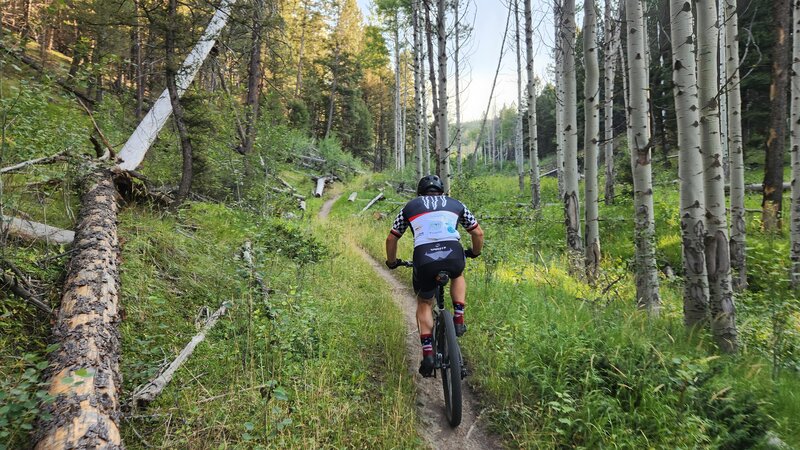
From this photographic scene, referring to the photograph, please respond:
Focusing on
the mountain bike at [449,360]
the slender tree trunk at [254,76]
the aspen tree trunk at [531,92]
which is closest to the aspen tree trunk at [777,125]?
the aspen tree trunk at [531,92]

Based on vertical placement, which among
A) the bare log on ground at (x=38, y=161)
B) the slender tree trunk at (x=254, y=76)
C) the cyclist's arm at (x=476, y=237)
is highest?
the slender tree trunk at (x=254, y=76)

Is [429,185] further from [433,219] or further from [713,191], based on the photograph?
[713,191]

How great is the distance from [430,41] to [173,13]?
18.1ft

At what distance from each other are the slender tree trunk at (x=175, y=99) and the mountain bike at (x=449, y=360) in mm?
5308

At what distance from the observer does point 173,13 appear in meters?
6.20

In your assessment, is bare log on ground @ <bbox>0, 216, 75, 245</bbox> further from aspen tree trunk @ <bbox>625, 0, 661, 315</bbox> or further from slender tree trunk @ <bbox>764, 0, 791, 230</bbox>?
slender tree trunk @ <bbox>764, 0, 791, 230</bbox>

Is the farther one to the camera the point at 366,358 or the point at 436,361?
the point at 366,358

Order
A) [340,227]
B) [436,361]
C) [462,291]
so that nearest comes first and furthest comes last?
[436,361] < [462,291] < [340,227]

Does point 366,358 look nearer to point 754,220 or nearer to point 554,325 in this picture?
point 554,325

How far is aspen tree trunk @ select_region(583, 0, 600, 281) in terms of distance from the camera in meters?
6.61

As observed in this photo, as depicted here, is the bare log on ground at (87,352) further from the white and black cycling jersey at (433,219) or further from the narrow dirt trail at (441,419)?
the white and black cycling jersey at (433,219)

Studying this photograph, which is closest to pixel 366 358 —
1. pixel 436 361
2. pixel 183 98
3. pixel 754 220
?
pixel 436 361

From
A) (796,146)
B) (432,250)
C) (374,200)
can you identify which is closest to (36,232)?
(432,250)

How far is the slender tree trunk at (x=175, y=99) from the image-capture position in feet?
20.3
